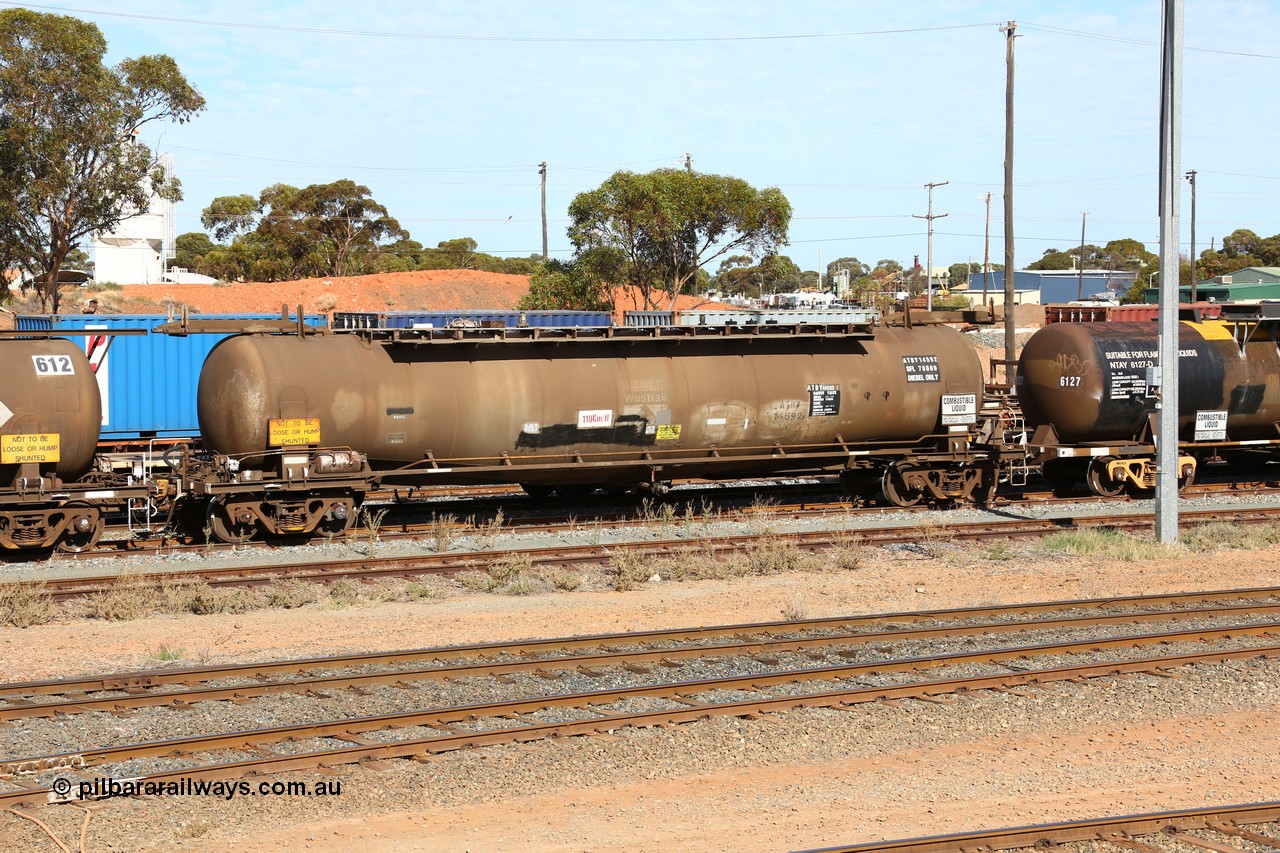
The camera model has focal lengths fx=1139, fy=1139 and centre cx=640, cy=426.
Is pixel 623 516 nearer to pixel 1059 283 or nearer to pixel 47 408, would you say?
pixel 47 408

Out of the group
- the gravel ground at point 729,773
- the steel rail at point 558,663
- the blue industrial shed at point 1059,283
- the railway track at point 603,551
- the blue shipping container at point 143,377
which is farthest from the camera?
the blue industrial shed at point 1059,283

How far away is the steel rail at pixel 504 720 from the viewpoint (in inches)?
331

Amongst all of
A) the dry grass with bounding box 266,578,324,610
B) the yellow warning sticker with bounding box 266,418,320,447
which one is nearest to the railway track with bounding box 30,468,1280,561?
the yellow warning sticker with bounding box 266,418,320,447

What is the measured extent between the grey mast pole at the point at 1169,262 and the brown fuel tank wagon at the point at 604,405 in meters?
4.45

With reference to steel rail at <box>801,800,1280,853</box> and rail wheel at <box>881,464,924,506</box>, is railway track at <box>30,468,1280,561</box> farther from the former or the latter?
steel rail at <box>801,800,1280,853</box>

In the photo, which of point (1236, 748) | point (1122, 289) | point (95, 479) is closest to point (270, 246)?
point (95, 479)

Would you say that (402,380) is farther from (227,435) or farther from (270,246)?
(270,246)

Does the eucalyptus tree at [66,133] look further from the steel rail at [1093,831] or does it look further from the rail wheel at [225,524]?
the steel rail at [1093,831]

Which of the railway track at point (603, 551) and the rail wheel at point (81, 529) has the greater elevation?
the rail wheel at point (81, 529)

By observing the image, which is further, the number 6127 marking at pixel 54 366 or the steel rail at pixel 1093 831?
the number 6127 marking at pixel 54 366

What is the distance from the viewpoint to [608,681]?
10766 mm

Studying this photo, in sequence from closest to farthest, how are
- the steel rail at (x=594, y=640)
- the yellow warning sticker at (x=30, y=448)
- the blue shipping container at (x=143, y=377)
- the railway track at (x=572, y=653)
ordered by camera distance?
the railway track at (x=572, y=653)
the steel rail at (x=594, y=640)
the yellow warning sticker at (x=30, y=448)
the blue shipping container at (x=143, y=377)

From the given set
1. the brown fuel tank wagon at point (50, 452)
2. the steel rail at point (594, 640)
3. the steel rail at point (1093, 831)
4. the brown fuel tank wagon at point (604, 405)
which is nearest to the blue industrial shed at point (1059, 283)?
the brown fuel tank wagon at point (604, 405)

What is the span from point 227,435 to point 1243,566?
50.6 feet
